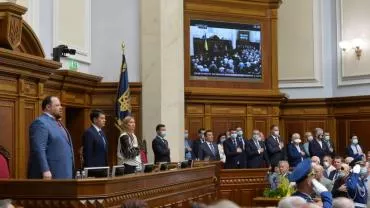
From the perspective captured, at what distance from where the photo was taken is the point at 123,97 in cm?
1298

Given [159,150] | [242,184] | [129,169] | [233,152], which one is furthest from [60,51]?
[129,169]

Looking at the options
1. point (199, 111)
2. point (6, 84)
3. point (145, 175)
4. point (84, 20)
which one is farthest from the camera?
point (199, 111)

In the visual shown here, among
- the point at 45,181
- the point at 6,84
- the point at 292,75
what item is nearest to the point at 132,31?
the point at 6,84

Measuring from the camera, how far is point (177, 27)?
14570 mm

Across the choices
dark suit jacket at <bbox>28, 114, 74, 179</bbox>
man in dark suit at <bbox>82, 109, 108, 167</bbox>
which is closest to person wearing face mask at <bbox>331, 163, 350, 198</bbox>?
man in dark suit at <bbox>82, 109, 108, 167</bbox>

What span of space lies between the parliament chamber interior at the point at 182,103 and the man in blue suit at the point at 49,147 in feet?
0.06

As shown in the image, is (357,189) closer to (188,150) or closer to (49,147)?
(49,147)

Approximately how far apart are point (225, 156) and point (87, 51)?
3657mm

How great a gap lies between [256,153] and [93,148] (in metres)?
7.49

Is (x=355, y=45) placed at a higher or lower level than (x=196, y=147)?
higher

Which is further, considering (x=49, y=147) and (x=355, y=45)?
(x=355, y=45)

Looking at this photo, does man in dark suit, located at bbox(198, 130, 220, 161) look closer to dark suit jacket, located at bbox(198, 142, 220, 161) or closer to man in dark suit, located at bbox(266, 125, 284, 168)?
dark suit jacket, located at bbox(198, 142, 220, 161)

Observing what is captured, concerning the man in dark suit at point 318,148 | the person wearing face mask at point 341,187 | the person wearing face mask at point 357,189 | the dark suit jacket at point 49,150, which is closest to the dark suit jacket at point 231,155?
the man in dark suit at point 318,148

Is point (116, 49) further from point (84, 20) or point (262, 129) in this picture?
point (262, 129)
